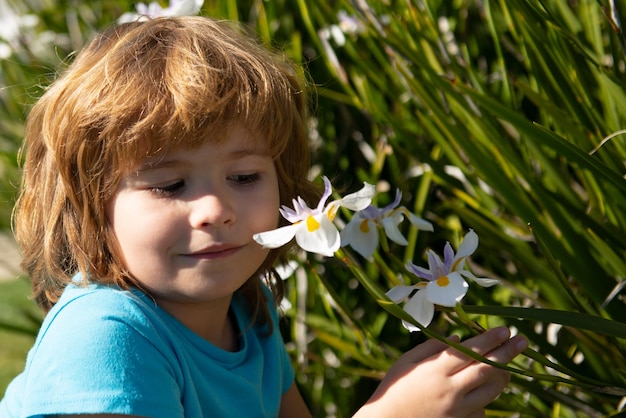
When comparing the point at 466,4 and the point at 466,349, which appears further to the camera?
the point at 466,4

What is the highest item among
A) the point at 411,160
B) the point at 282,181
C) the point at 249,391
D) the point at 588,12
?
the point at 588,12

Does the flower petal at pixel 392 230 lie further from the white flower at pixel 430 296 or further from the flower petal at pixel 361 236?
the white flower at pixel 430 296

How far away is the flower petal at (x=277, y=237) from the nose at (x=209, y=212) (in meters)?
0.12

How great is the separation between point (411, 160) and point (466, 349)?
77cm

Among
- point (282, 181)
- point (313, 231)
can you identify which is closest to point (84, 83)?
point (282, 181)

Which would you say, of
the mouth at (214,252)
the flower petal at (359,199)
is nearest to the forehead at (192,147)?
the mouth at (214,252)

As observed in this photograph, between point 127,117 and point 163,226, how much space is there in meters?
0.13

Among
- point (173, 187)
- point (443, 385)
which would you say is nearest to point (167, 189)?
point (173, 187)

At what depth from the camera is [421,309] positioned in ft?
2.91

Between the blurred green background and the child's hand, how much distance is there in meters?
0.04

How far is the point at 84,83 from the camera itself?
3.56 feet

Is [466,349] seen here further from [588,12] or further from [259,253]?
[588,12]

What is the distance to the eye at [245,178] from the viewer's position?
1.06 meters

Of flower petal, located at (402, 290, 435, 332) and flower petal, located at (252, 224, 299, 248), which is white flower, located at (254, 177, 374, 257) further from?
flower petal, located at (402, 290, 435, 332)
